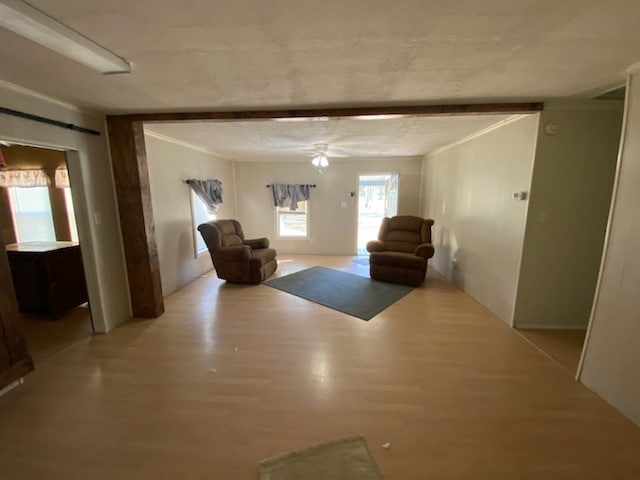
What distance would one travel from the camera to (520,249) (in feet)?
9.02

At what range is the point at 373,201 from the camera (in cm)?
698

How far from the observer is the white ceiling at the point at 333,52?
1.19m

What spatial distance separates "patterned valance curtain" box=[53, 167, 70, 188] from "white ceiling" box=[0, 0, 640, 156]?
213cm

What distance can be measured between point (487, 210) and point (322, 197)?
3.56 m

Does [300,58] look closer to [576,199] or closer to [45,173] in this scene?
[576,199]

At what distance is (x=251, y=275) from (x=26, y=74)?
3148mm

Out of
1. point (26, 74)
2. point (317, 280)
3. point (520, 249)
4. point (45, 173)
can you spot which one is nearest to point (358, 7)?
point (26, 74)

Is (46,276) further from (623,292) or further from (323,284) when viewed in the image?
(623,292)

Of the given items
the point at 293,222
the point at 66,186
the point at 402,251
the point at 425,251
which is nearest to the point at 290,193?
the point at 293,222

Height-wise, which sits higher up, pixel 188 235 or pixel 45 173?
pixel 45 173

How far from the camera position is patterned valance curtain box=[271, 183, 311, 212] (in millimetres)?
6168

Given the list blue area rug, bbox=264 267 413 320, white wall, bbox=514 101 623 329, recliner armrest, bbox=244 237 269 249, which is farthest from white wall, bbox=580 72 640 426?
recliner armrest, bbox=244 237 269 249

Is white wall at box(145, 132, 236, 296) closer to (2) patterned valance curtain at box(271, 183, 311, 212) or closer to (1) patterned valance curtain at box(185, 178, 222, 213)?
(1) patterned valance curtain at box(185, 178, 222, 213)

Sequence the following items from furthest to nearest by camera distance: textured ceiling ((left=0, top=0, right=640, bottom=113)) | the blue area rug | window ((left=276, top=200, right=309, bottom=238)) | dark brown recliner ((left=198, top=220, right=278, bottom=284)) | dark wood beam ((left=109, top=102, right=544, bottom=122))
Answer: window ((left=276, top=200, right=309, bottom=238)) → dark brown recliner ((left=198, top=220, right=278, bottom=284)) → the blue area rug → dark wood beam ((left=109, top=102, right=544, bottom=122)) → textured ceiling ((left=0, top=0, right=640, bottom=113))
